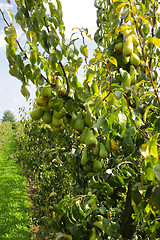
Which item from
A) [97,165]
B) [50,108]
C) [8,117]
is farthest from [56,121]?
[8,117]

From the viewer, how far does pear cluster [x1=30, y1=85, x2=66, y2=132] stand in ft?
3.85

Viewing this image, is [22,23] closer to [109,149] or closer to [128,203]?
[109,149]

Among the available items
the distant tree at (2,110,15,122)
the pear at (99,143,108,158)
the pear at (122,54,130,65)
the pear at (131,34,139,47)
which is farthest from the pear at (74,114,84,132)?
the distant tree at (2,110,15,122)

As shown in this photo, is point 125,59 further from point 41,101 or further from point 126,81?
point 41,101

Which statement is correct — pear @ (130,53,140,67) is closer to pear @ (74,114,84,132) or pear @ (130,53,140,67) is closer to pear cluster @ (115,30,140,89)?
pear cluster @ (115,30,140,89)

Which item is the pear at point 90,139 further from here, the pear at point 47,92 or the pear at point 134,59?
the pear at point 134,59

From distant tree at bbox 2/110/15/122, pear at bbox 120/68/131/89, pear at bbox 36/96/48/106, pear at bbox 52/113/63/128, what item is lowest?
pear at bbox 52/113/63/128

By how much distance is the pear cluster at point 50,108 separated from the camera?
1.17 metres

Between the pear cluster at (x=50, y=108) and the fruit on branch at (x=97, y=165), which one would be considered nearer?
the pear cluster at (x=50, y=108)

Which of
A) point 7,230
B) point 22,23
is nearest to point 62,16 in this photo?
point 22,23

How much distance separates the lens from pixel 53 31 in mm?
1236

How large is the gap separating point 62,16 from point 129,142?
81 centimetres

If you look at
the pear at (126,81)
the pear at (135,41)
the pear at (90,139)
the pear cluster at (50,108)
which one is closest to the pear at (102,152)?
the pear at (90,139)

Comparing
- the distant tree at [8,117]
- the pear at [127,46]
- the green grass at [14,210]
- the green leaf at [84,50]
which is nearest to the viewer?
the pear at [127,46]
